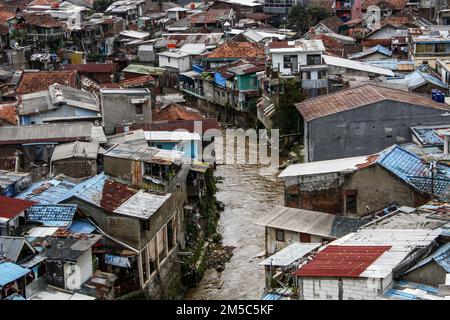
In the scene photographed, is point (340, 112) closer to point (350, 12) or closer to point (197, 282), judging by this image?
point (197, 282)

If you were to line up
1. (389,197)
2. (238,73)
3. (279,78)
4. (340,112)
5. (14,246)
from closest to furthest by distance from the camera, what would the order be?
1. (14,246)
2. (389,197)
3. (340,112)
4. (279,78)
5. (238,73)

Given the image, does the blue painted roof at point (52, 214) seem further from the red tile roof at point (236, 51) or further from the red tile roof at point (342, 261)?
the red tile roof at point (236, 51)

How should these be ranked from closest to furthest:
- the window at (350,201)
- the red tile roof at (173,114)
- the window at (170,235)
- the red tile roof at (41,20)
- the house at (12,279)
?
the house at (12,279) < the window at (350,201) < the window at (170,235) < the red tile roof at (173,114) < the red tile roof at (41,20)

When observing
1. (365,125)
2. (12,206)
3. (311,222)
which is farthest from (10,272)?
(365,125)

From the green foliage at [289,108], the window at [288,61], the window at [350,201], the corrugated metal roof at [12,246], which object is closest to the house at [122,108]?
the green foliage at [289,108]

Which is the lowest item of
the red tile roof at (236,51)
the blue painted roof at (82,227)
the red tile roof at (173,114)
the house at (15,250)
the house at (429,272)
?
the red tile roof at (173,114)
